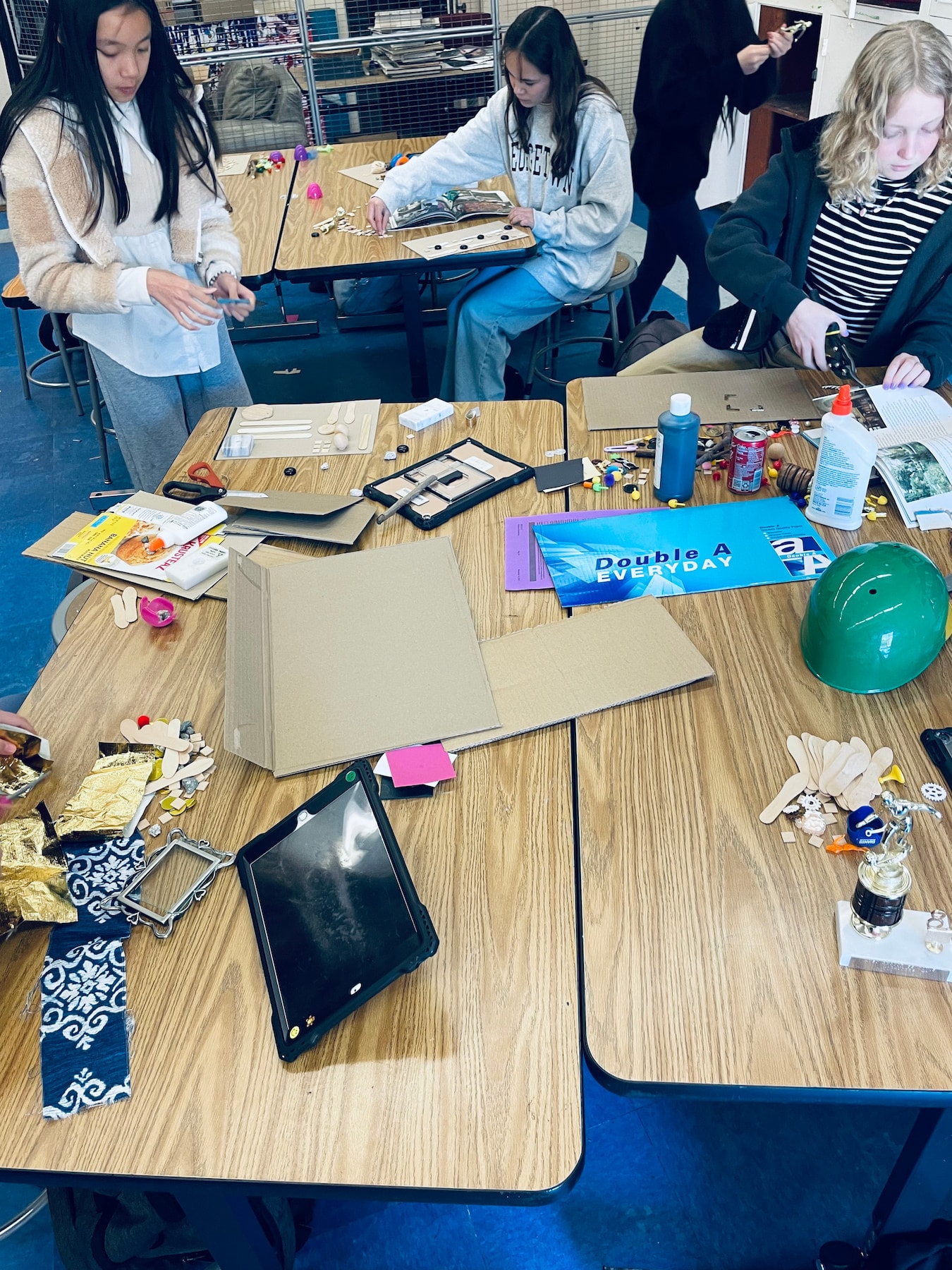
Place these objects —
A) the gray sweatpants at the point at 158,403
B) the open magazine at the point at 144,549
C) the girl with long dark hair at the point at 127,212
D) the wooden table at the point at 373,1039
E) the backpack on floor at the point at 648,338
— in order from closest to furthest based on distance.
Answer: the wooden table at the point at 373,1039, the open magazine at the point at 144,549, the girl with long dark hair at the point at 127,212, the gray sweatpants at the point at 158,403, the backpack on floor at the point at 648,338

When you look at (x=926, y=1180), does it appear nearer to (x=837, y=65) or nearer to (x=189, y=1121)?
(x=189, y=1121)

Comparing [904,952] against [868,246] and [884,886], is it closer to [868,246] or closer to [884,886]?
[884,886]

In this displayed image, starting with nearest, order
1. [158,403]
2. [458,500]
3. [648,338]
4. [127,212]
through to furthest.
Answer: [458,500], [127,212], [158,403], [648,338]

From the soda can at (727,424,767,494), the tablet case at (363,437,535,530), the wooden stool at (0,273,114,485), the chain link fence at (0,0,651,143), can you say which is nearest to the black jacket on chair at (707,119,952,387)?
the soda can at (727,424,767,494)

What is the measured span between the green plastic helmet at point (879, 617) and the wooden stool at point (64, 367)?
7.48ft

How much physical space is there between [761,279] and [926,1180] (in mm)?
1541

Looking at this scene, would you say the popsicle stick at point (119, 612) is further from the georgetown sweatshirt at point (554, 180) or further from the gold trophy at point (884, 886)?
the georgetown sweatshirt at point (554, 180)

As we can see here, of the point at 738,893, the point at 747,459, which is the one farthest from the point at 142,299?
the point at 738,893

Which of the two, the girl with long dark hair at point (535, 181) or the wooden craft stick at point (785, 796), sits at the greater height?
the girl with long dark hair at point (535, 181)

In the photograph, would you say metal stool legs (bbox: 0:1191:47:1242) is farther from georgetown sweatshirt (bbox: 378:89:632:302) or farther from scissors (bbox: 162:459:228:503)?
georgetown sweatshirt (bbox: 378:89:632:302)

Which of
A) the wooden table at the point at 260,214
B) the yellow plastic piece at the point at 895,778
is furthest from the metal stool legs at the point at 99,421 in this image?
the yellow plastic piece at the point at 895,778

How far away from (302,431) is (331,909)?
1143 millimetres

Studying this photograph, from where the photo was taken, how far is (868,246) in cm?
186

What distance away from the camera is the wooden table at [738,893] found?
2.72ft
